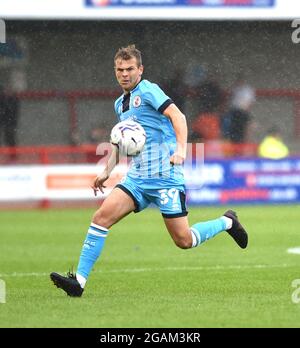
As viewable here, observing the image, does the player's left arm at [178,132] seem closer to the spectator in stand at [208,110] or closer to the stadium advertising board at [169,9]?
the spectator in stand at [208,110]

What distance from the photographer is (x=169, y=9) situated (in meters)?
24.6

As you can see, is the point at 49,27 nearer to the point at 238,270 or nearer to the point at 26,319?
the point at 238,270

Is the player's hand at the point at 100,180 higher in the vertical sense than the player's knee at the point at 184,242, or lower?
higher

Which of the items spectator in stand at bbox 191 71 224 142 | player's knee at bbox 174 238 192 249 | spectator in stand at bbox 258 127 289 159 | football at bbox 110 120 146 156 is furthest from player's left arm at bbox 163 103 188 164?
spectator in stand at bbox 191 71 224 142

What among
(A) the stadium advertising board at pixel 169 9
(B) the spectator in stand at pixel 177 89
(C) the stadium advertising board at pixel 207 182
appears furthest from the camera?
(B) the spectator in stand at pixel 177 89

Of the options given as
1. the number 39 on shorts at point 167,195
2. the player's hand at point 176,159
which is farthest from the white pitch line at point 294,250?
the player's hand at point 176,159

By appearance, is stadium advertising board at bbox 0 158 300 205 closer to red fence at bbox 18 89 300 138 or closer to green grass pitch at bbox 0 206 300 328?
green grass pitch at bbox 0 206 300 328

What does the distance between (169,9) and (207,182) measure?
496 centimetres

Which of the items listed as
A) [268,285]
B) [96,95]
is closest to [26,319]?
[268,285]

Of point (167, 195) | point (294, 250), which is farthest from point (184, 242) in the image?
point (294, 250)

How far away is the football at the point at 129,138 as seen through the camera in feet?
30.8

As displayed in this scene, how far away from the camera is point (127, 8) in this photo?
2450 cm

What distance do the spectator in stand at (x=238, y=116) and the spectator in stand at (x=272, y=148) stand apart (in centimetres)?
118
